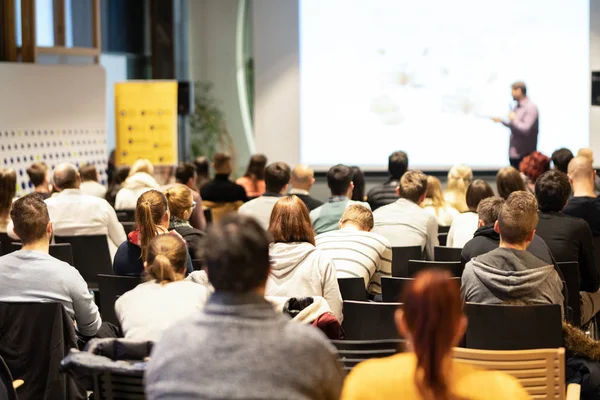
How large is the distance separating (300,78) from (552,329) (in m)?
8.44

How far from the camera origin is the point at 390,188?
7.86m

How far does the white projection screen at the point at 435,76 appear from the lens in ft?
35.5

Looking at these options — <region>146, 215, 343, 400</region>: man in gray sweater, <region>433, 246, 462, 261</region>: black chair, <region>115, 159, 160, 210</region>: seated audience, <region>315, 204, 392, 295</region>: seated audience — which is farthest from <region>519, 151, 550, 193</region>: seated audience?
<region>146, 215, 343, 400</region>: man in gray sweater

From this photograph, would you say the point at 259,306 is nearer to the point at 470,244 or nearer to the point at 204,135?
the point at 470,244

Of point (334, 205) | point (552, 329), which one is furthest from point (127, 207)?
point (552, 329)

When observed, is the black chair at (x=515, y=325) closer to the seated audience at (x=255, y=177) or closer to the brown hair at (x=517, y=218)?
the brown hair at (x=517, y=218)

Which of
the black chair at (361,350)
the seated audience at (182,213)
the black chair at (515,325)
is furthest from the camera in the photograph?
the seated audience at (182,213)

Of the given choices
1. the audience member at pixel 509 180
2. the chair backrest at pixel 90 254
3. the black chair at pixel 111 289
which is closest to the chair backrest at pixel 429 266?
the black chair at pixel 111 289

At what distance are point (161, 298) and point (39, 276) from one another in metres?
1.12

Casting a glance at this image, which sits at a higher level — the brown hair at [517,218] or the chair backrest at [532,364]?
the brown hair at [517,218]

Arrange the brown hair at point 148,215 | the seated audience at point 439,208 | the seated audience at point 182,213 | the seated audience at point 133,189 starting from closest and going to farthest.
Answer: the brown hair at point 148,215
the seated audience at point 182,213
the seated audience at point 439,208
the seated audience at point 133,189

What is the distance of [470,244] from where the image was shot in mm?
4598

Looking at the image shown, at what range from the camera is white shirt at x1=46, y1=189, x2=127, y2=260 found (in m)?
6.34

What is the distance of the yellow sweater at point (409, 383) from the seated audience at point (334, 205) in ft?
13.2
